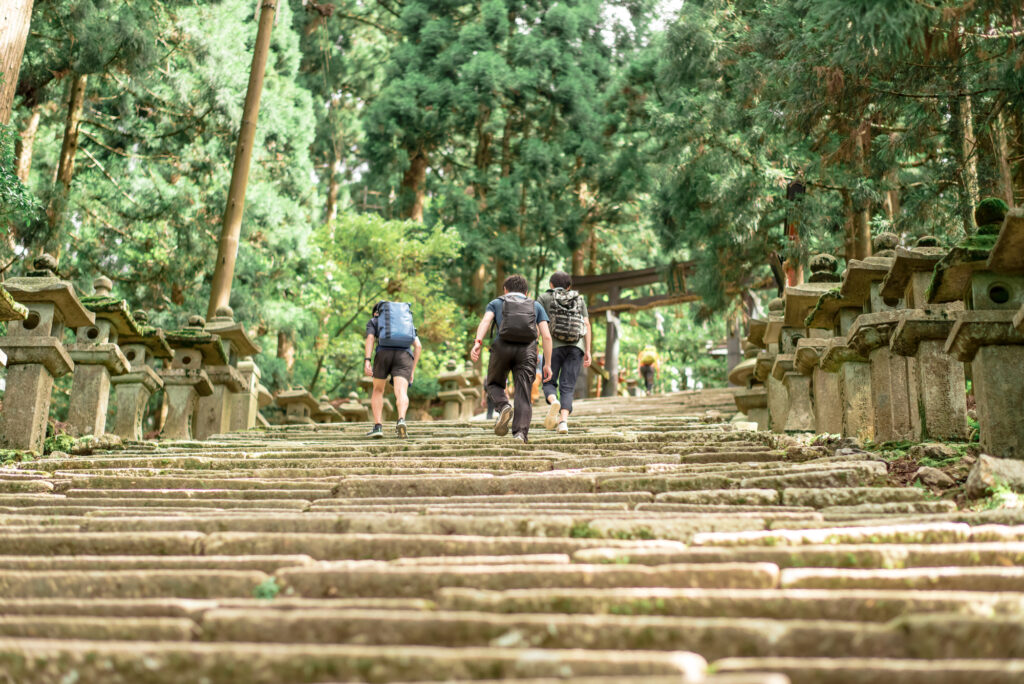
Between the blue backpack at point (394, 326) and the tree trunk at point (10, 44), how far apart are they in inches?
149

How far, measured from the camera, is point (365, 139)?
999 inches

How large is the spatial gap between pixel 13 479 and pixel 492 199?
18.9m

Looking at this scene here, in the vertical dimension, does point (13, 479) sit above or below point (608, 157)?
below

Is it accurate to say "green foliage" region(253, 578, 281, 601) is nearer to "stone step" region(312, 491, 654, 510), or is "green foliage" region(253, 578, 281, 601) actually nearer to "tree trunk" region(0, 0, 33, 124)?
"stone step" region(312, 491, 654, 510)

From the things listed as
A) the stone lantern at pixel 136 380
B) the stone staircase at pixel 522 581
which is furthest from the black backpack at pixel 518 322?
the stone lantern at pixel 136 380

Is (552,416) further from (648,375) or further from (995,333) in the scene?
(648,375)

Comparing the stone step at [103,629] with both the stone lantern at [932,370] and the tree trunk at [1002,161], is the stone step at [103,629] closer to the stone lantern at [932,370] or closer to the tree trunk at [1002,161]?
the stone lantern at [932,370]

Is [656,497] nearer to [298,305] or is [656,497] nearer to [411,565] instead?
[411,565]

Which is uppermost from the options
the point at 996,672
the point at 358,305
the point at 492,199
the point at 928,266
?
the point at 492,199

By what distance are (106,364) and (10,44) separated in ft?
9.97

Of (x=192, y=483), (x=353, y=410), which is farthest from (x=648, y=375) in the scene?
(x=192, y=483)

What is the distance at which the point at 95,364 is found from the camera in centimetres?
926

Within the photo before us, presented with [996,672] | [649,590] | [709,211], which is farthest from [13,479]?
[709,211]

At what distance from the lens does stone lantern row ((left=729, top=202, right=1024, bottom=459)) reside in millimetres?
5633
